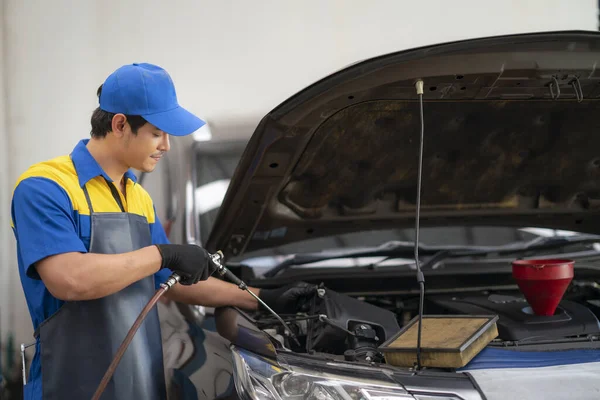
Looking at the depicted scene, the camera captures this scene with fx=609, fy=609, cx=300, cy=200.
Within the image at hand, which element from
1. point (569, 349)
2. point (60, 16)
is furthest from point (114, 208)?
point (60, 16)

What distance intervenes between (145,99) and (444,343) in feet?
3.14

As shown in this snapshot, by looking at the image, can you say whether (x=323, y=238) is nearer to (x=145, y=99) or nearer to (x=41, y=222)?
(x=145, y=99)

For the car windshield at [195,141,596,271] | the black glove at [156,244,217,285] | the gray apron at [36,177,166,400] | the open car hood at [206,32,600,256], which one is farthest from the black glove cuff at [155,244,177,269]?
the car windshield at [195,141,596,271]

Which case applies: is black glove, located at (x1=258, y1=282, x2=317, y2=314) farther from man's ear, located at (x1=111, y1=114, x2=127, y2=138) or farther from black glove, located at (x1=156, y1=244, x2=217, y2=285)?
man's ear, located at (x1=111, y1=114, x2=127, y2=138)

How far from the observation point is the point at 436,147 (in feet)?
6.89

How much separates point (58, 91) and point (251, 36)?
1.16 metres

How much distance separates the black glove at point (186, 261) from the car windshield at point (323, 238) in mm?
545

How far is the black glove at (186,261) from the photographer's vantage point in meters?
1.50

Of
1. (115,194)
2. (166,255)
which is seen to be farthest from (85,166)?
(166,255)

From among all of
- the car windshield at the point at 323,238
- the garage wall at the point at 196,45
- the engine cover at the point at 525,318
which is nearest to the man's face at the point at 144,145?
the car windshield at the point at 323,238

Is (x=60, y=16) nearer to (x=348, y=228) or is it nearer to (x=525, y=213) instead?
(x=348, y=228)

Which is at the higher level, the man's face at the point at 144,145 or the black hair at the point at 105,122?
the black hair at the point at 105,122

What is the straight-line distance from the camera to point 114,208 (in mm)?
1607

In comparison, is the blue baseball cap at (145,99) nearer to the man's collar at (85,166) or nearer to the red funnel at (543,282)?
the man's collar at (85,166)
